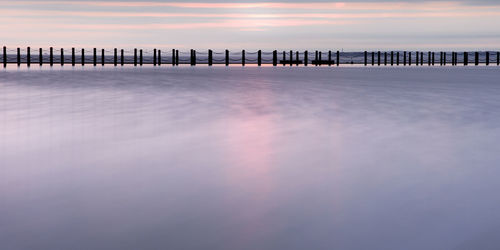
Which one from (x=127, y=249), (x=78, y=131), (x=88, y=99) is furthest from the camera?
(x=88, y=99)

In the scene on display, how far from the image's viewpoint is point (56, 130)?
7219 millimetres

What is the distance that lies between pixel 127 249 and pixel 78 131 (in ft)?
14.6

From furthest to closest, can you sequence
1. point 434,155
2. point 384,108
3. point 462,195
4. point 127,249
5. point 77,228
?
1. point 384,108
2. point 434,155
3. point 462,195
4. point 77,228
5. point 127,249

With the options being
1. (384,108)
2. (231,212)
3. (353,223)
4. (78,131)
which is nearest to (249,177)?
(231,212)

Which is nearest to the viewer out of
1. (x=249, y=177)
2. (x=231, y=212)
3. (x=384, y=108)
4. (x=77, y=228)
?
(x=77, y=228)

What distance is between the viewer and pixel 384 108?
33.5ft

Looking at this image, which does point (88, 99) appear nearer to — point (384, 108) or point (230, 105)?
point (230, 105)

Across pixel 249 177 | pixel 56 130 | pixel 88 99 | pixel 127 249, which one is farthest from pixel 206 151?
pixel 88 99

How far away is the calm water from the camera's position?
3.09 metres

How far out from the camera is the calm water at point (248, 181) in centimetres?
309

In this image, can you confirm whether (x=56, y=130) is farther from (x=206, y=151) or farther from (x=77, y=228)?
(x=77, y=228)

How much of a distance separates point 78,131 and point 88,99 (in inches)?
189

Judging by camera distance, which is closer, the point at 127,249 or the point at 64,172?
the point at 127,249

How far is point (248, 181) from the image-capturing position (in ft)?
14.5
